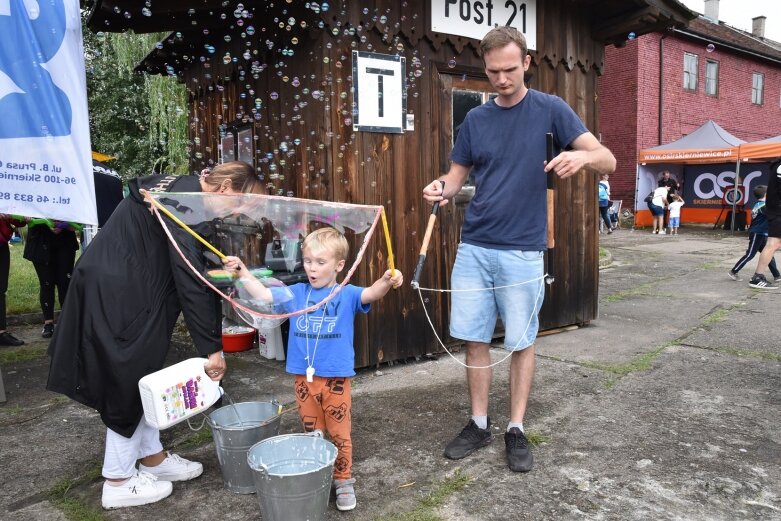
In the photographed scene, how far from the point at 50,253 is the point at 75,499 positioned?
3.92 m

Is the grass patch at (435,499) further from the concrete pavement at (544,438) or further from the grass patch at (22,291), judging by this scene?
the grass patch at (22,291)

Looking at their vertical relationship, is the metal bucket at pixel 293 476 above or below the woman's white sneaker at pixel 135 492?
above

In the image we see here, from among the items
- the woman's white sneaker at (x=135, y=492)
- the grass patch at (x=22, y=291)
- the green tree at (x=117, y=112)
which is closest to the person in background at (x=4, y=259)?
the grass patch at (x=22, y=291)

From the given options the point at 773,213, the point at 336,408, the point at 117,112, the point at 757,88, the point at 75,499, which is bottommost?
the point at 75,499

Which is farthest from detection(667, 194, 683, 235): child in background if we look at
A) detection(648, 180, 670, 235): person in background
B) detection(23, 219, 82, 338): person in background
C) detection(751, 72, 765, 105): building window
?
detection(23, 219, 82, 338): person in background

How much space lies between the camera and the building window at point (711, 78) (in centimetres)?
2366

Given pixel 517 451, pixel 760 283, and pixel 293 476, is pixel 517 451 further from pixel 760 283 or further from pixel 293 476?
pixel 760 283

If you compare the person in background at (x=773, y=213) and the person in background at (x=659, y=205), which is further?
the person in background at (x=659, y=205)

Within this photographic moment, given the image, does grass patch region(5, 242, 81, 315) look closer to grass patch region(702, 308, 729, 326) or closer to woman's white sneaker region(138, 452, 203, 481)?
woman's white sneaker region(138, 452, 203, 481)

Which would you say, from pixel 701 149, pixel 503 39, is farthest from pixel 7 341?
pixel 701 149

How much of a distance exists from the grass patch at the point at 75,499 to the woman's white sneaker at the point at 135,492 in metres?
0.08

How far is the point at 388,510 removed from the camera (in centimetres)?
280

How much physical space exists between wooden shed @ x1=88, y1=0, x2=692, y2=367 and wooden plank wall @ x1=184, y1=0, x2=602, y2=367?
0.01m

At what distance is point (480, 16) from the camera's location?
536 centimetres
